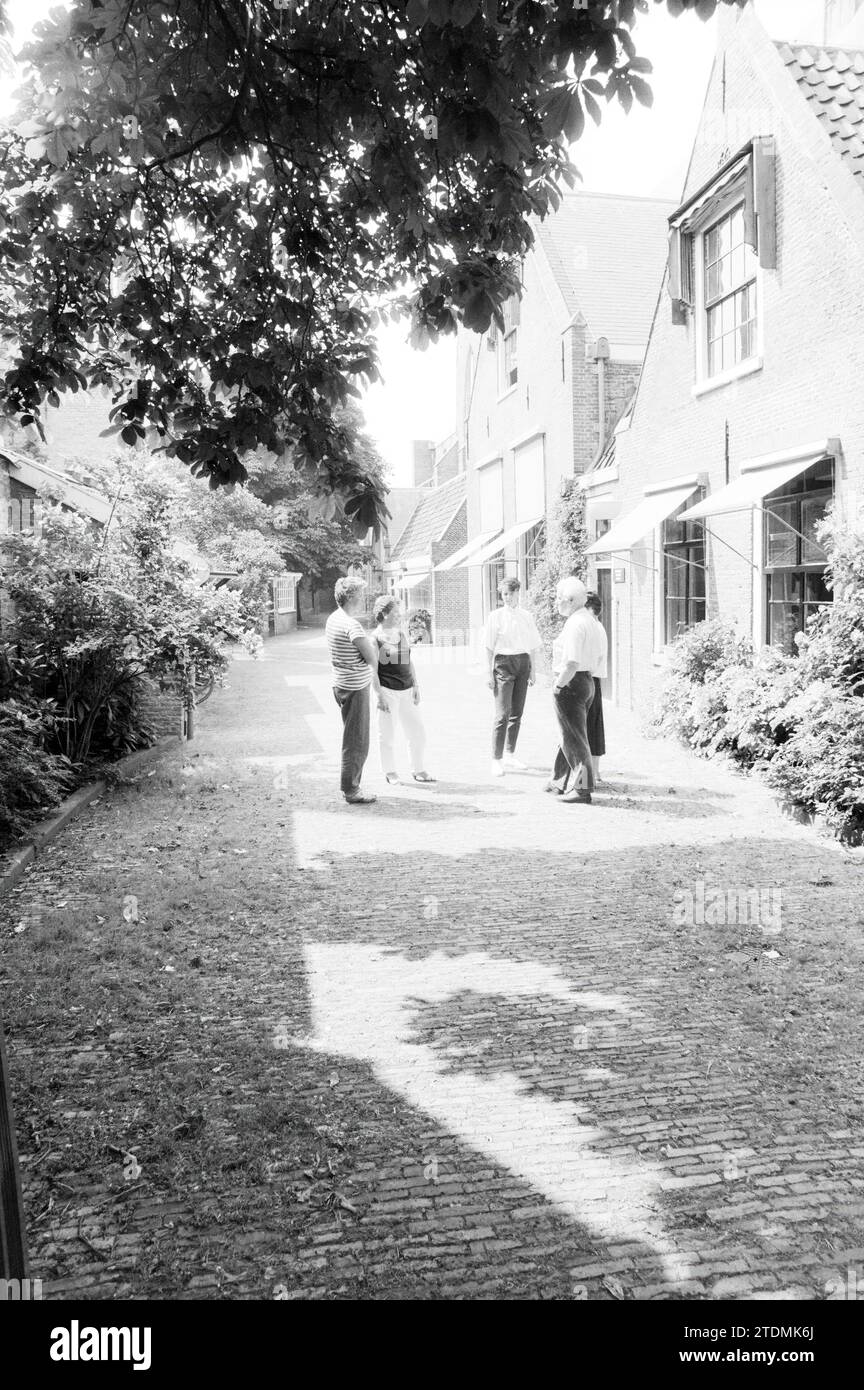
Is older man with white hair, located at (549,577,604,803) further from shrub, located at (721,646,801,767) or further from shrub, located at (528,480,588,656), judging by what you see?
shrub, located at (528,480,588,656)

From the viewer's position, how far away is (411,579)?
1559 inches

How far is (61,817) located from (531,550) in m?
14.8

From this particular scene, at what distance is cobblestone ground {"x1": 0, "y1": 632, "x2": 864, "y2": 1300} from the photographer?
2.80 metres

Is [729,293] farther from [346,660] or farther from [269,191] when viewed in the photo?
[269,191]

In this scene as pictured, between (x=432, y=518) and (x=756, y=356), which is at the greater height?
(x=432, y=518)

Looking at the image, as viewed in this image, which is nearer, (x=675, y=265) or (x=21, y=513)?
(x=675, y=265)

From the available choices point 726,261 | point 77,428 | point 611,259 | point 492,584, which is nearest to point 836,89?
point 726,261

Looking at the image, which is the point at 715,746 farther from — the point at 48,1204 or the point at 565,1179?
the point at 48,1204

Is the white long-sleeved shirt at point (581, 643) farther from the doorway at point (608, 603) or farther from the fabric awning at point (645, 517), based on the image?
the doorway at point (608, 603)

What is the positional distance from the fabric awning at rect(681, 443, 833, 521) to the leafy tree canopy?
493 cm

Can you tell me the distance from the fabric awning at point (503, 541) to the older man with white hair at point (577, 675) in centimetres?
1231

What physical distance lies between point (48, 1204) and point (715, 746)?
865cm

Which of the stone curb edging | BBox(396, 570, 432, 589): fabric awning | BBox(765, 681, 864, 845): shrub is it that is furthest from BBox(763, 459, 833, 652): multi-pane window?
BBox(396, 570, 432, 589): fabric awning

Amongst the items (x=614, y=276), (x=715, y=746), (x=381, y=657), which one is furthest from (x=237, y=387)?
(x=614, y=276)
